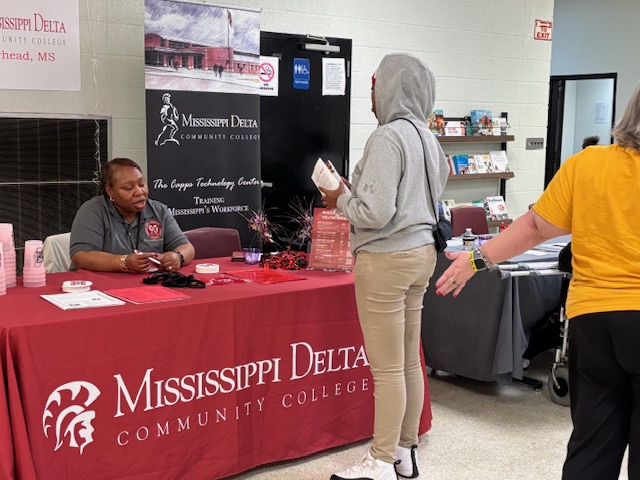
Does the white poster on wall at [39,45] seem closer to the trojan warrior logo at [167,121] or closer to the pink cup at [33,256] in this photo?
the trojan warrior logo at [167,121]

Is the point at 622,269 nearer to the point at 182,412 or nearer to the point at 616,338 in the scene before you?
the point at 616,338

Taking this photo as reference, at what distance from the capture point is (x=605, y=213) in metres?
1.86

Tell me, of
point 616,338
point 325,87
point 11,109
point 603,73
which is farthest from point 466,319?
point 603,73

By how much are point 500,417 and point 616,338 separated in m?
1.93

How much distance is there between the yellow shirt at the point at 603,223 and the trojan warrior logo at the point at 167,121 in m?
3.16

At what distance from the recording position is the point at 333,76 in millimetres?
5770

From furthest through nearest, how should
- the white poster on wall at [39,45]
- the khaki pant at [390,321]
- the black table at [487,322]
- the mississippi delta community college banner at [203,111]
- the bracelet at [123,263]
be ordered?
1. the mississippi delta community college banner at [203,111]
2. the white poster on wall at [39,45]
3. the black table at [487,322]
4. the bracelet at [123,263]
5. the khaki pant at [390,321]

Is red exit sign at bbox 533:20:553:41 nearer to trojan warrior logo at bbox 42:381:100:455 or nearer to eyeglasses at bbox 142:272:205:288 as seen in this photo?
eyeglasses at bbox 142:272:205:288

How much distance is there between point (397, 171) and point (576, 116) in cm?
895

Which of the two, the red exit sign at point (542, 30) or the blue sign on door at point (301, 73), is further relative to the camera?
the red exit sign at point (542, 30)

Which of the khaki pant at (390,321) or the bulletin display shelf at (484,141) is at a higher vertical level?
the bulletin display shelf at (484,141)

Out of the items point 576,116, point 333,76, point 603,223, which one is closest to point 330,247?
point 603,223

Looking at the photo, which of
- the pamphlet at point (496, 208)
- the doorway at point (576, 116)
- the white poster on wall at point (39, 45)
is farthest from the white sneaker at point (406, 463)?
the doorway at point (576, 116)

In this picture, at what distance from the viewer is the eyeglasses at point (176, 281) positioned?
284 centimetres
